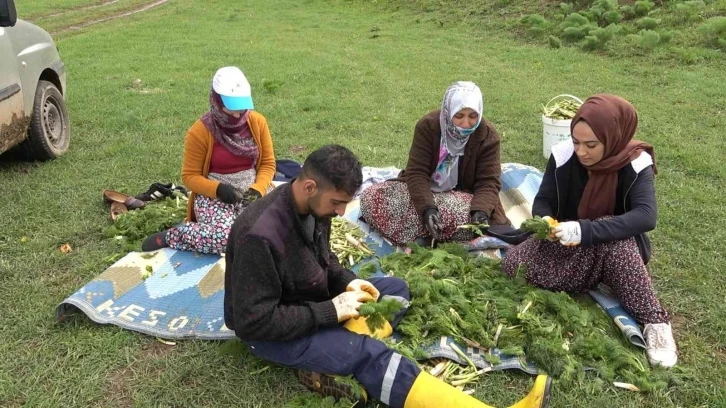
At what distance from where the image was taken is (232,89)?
3887mm

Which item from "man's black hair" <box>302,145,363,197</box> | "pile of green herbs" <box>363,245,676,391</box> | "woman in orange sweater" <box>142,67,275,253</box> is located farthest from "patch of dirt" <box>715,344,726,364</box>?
"woman in orange sweater" <box>142,67,275,253</box>

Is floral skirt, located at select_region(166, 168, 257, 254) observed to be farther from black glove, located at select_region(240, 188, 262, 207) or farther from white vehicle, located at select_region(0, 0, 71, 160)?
white vehicle, located at select_region(0, 0, 71, 160)

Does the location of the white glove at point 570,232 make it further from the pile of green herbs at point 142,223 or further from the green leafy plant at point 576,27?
the green leafy plant at point 576,27

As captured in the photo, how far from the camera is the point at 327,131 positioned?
7012 millimetres

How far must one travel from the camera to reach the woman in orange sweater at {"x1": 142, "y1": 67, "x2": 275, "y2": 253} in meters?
3.97

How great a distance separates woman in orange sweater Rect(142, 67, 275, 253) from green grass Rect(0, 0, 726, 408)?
67 centimetres

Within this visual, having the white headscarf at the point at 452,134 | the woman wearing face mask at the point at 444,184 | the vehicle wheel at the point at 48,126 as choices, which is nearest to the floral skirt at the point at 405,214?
the woman wearing face mask at the point at 444,184

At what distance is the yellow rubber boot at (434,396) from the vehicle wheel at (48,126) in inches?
197

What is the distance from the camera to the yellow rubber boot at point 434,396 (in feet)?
8.25

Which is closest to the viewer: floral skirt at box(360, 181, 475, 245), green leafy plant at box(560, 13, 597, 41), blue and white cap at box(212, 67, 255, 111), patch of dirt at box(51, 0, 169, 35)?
blue and white cap at box(212, 67, 255, 111)

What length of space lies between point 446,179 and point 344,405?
2.24 m

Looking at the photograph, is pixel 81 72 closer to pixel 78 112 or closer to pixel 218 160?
pixel 78 112

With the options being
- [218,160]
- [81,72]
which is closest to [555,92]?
[218,160]

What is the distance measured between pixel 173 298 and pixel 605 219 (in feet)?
8.65
